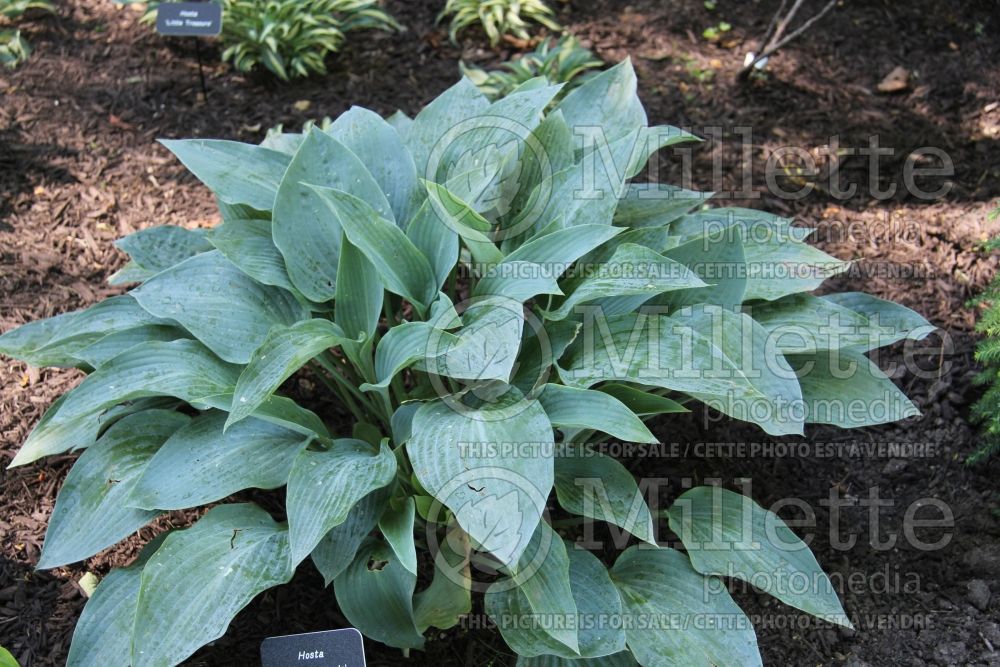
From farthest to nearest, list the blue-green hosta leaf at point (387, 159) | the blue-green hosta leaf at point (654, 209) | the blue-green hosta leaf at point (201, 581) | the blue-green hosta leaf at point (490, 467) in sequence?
the blue-green hosta leaf at point (654, 209) < the blue-green hosta leaf at point (387, 159) < the blue-green hosta leaf at point (201, 581) < the blue-green hosta leaf at point (490, 467)

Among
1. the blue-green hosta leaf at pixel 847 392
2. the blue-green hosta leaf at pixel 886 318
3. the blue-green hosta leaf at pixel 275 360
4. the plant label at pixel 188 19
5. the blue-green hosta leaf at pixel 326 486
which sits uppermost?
the plant label at pixel 188 19

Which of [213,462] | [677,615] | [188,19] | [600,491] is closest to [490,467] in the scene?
[600,491]

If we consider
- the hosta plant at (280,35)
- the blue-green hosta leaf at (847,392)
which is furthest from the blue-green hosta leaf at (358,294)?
the hosta plant at (280,35)

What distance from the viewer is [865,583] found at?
2611 mm

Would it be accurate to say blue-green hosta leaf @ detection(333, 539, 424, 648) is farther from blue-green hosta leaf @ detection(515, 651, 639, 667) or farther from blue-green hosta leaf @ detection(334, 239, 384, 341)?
blue-green hosta leaf @ detection(334, 239, 384, 341)

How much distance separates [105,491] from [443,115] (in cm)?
154

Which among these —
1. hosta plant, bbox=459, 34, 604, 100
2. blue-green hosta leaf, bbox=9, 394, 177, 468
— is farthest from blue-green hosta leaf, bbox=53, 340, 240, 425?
hosta plant, bbox=459, 34, 604, 100

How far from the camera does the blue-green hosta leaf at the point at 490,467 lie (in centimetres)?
183

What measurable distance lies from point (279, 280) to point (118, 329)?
0.49m

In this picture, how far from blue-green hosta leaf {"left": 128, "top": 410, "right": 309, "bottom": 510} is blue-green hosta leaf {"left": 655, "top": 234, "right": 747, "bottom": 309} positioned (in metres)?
1.15

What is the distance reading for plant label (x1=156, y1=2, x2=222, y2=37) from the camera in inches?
146

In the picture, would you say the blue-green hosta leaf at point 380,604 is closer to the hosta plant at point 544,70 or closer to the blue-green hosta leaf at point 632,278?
the blue-green hosta leaf at point 632,278

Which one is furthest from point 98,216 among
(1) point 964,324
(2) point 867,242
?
(1) point 964,324

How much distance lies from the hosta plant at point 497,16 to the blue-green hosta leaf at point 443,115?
1718mm
